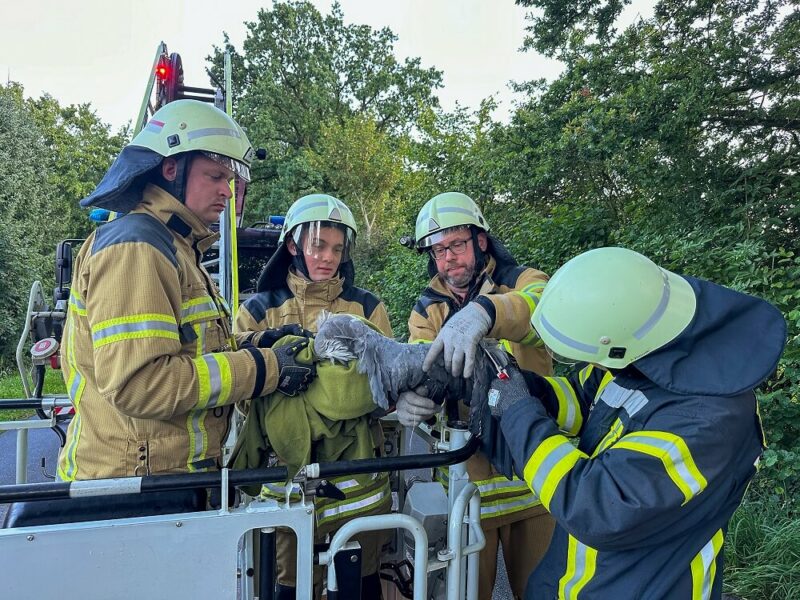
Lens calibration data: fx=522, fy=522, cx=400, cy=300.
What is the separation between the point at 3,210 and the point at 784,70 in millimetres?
17392

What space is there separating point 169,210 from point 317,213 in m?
1.10

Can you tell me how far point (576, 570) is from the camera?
1515 millimetres

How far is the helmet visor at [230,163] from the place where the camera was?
1843mm

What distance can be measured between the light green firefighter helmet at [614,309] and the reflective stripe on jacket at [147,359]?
3.03ft

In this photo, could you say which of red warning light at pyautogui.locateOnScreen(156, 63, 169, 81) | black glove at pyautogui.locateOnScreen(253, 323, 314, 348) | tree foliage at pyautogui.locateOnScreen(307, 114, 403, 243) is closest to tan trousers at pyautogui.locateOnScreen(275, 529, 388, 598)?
black glove at pyautogui.locateOnScreen(253, 323, 314, 348)

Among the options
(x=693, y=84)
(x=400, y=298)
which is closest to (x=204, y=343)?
(x=693, y=84)

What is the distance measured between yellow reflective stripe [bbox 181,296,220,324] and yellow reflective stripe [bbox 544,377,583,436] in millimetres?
1208

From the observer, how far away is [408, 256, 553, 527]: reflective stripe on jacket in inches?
81.8

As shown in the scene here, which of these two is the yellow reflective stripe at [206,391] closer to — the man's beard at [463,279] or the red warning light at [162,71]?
the man's beard at [463,279]

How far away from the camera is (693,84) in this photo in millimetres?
5219

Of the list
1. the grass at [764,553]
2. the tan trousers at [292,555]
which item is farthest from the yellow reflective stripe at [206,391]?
the grass at [764,553]

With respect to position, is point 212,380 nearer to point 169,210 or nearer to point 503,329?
point 169,210

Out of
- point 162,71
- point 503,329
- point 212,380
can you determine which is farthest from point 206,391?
point 162,71

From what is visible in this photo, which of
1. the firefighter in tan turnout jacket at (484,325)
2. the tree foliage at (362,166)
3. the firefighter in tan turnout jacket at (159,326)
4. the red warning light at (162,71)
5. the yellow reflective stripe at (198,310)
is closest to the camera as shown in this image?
the firefighter in tan turnout jacket at (159,326)
